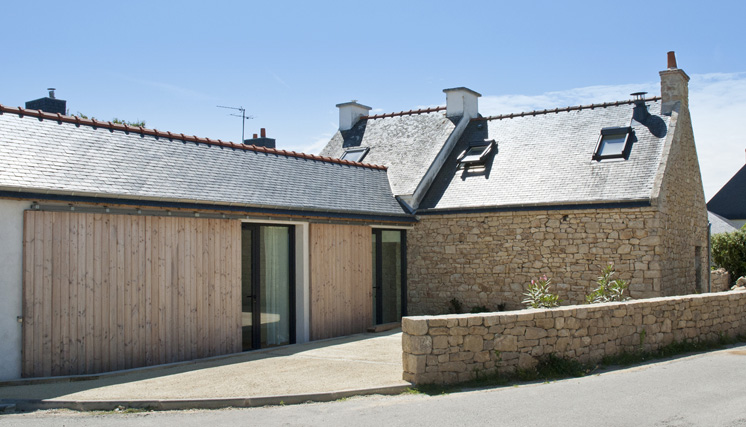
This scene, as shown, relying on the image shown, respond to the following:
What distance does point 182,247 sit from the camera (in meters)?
10.9

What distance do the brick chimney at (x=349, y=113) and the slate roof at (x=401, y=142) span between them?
190 millimetres

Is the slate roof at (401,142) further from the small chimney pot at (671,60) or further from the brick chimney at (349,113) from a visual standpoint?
the small chimney pot at (671,60)

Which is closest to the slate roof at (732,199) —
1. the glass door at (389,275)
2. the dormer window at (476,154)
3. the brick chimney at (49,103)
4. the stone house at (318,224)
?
the stone house at (318,224)

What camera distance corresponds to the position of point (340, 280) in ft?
45.7

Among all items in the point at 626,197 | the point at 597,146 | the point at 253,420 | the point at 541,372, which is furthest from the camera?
the point at 597,146

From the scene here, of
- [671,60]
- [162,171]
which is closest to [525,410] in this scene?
[162,171]

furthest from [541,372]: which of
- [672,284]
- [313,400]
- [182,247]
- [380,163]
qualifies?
[380,163]

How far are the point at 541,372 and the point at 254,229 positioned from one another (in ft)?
19.9

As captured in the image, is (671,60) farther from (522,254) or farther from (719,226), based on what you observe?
(719,226)

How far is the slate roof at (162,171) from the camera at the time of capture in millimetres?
9625

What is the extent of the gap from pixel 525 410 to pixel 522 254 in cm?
812

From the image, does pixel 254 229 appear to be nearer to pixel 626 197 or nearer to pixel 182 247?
pixel 182 247

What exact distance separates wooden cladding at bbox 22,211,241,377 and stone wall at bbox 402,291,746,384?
4162 millimetres

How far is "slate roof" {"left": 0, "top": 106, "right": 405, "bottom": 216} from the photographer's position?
9.62 meters
